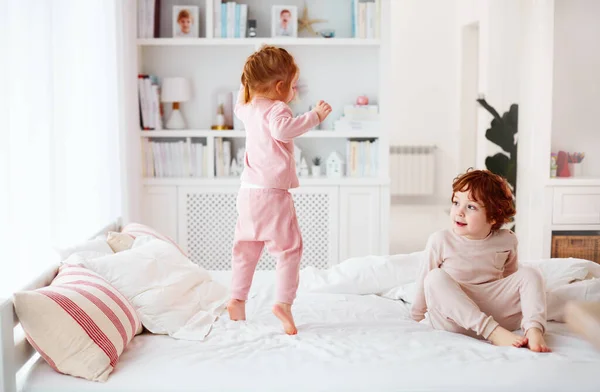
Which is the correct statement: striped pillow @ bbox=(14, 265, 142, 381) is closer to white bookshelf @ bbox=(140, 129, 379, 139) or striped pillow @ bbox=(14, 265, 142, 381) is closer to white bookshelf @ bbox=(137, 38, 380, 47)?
white bookshelf @ bbox=(140, 129, 379, 139)

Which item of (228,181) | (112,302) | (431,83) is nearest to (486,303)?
(112,302)

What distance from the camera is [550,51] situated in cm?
411

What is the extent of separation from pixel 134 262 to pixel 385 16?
2.45m

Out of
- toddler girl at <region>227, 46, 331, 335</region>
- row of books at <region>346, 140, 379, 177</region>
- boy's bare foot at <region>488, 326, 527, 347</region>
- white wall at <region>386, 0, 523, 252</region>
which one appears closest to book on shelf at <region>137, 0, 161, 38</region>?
row of books at <region>346, 140, 379, 177</region>

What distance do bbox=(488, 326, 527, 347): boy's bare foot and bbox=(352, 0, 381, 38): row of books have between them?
2519 mm

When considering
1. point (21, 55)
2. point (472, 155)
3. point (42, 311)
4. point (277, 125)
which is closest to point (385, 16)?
point (277, 125)

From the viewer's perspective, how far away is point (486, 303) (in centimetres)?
222

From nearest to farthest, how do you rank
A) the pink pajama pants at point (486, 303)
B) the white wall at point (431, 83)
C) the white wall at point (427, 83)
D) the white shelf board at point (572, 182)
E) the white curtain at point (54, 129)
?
the pink pajama pants at point (486, 303) < the white curtain at point (54, 129) < the white shelf board at point (572, 182) < the white wall at point (431, 83) < the white wall at point (427, 83)

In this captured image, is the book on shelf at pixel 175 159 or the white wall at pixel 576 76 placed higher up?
the white wall at pixel 576 76

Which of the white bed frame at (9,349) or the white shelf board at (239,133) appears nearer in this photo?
the white bed frame at (9,349)

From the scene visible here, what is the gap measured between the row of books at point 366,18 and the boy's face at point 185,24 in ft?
3.15

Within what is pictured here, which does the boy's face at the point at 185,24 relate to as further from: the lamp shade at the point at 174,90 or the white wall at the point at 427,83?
the white wall at the point at 427,83

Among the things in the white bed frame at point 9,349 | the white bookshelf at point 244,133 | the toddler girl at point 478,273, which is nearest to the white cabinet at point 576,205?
the white bookshelf at point 244,133

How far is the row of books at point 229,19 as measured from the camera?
425cm
